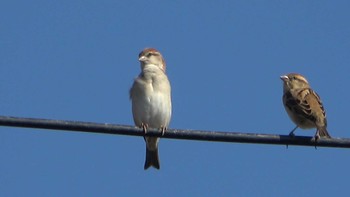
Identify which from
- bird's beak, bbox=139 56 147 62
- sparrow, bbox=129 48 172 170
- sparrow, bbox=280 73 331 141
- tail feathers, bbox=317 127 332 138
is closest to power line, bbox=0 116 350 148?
tail feathers, bbox=317 127 332 138

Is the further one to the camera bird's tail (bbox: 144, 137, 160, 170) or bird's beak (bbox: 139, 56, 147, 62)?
bird's beak (bbox: 139, 56, 147, 62)

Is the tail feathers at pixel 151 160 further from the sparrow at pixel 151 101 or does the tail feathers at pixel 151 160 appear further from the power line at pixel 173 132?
the power line at pixel 173 132

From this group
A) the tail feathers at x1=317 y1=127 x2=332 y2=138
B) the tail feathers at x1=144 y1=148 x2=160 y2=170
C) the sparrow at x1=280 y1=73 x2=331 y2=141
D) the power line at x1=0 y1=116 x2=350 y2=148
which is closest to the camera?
the power line at x1=0 y1=116 x2=350 y2=148

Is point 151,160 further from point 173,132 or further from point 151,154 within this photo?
point 173,132

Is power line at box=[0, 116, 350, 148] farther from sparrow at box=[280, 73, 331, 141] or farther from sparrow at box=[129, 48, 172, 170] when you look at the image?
sparrow at box=[129, 48, 172, 170]

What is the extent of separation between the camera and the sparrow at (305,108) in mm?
9973

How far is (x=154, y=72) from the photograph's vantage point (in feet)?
36.7

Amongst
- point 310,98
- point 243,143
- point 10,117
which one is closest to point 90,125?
point 10,117

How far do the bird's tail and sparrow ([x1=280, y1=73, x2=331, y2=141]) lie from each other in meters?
1.92

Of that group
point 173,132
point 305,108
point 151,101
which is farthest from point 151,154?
point 173,132

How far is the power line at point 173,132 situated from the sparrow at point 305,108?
2.68 metres

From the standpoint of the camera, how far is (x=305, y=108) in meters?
10.3

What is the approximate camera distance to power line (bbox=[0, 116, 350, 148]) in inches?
247

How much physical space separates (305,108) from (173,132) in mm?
3759
